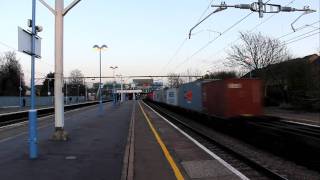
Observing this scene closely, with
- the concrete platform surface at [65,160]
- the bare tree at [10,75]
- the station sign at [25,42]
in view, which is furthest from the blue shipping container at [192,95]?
the bare tree at [10,75]

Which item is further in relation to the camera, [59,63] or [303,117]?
[303,117]

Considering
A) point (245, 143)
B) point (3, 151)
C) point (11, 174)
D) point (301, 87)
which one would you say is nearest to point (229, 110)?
point (245, 143)

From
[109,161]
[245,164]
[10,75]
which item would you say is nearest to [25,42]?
[109,161]

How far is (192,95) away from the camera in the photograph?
35.9 metres

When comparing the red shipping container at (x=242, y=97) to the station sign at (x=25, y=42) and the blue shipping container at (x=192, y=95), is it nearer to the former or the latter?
the blue shipping container at (x=192, y=95)

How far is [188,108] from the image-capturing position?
129 ft

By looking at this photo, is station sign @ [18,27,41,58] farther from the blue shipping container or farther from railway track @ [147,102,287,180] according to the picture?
the blue shipping container

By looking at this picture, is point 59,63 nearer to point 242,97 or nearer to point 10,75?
point 242,97

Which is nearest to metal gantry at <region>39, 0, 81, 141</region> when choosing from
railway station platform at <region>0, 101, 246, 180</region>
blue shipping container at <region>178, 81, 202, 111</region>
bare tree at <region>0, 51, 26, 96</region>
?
Answer: railway station platform at <region>0, 101, 246, 180</region>

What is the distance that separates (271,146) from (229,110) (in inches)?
270

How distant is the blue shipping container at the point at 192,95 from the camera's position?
32406 millimetres

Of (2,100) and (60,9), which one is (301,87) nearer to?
(60,9)

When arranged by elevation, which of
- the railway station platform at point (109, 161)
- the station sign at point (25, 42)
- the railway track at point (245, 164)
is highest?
the station sign at point (25, 42)

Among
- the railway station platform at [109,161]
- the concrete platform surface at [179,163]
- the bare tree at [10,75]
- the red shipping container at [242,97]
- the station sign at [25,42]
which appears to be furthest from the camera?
the bare tree at [10,75]
